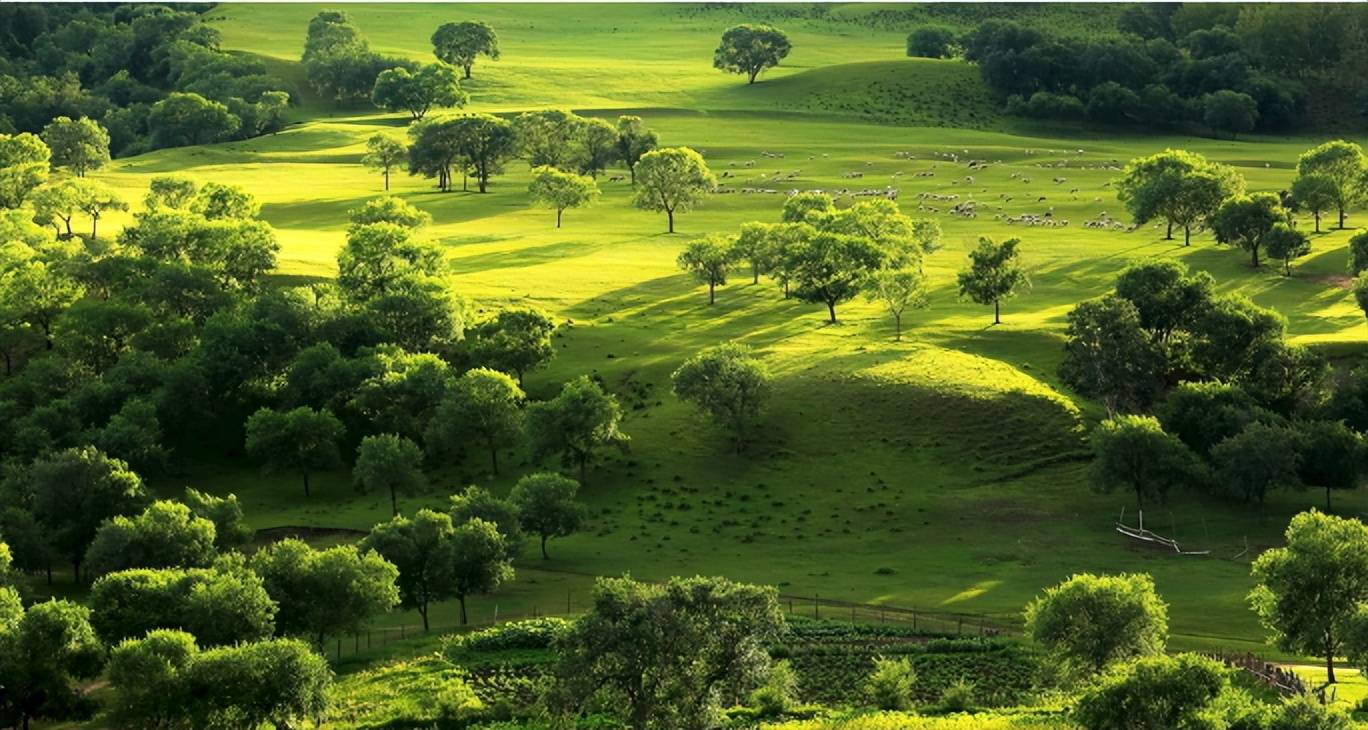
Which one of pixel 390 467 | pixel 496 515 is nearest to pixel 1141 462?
pixel 496 515

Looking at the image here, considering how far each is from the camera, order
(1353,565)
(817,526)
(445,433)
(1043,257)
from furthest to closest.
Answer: (1043,257) < (445,433) < (817,526) < (1353,565)

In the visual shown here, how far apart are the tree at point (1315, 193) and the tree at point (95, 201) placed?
417 feet

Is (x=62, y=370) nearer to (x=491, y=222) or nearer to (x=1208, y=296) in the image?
(x=491, y=222)

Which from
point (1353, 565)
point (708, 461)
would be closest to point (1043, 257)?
point (708, 461)

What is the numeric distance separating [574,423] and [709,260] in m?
40.4

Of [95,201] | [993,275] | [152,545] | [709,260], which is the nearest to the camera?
[152,545]

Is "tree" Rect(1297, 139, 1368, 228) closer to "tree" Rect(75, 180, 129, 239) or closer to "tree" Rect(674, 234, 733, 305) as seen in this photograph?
"tree" Rect(674, 234, 733, 305)

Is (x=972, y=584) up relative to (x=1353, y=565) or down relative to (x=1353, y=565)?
down

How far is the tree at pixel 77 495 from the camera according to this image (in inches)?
4412

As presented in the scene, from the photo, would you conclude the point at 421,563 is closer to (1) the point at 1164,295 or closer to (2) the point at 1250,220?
(1) the point at 1164,295

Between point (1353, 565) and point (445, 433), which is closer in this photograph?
point (1353, 565)

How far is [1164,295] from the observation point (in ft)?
447

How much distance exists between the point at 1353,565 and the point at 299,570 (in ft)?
185

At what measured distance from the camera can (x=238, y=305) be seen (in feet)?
494
